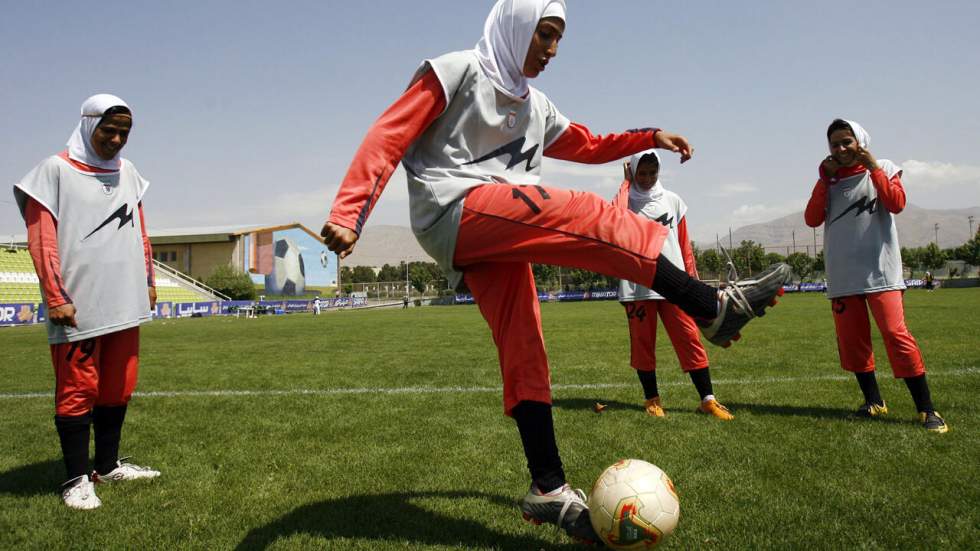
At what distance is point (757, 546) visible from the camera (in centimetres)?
265

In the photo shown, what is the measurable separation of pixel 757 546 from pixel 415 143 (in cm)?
235

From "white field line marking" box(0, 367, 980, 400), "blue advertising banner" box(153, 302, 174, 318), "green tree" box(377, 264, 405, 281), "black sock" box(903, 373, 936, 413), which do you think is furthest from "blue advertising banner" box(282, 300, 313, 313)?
"green tree" box(377, 264, 405, 281)

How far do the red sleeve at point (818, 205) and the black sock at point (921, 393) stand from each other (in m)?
1.50

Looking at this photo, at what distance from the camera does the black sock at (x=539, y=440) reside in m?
2.84

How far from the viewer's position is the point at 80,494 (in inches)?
141

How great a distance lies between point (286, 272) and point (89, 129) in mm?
89114

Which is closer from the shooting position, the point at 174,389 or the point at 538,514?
the point at 538,514

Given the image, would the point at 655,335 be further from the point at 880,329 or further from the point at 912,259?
the point at 912,259

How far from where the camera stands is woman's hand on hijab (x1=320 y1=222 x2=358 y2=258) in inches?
93.3

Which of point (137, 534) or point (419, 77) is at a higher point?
point (419, 77)

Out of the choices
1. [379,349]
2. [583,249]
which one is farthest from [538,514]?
[379,349]

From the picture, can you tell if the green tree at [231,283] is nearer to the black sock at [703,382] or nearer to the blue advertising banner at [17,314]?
the blue advertising banner at [17,314]

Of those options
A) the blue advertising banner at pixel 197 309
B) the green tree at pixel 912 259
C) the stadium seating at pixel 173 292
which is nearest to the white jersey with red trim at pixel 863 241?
the blue advertising banner at pixel 197 309

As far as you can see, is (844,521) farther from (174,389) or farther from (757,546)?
(174,389)
